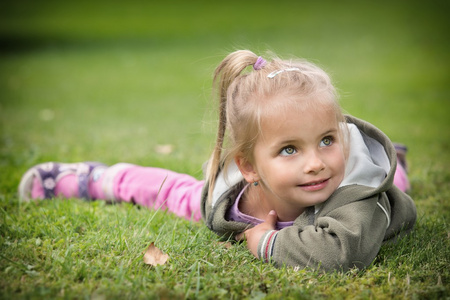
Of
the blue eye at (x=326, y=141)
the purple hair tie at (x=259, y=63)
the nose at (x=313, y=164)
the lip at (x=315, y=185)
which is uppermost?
the purple hair tie at (x=259, y=63)

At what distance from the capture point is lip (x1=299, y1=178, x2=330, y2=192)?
2328 millimetres

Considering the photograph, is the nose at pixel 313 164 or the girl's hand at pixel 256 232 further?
the girl's hand at pixel 256 232

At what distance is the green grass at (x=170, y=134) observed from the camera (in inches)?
81.5

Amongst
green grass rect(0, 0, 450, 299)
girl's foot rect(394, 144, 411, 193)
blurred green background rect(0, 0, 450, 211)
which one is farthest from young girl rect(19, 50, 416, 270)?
girl's foot rect(394, 144, 411, 193)

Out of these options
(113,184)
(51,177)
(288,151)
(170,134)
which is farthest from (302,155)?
(170,134)

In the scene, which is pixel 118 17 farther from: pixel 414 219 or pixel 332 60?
pixel 414 219

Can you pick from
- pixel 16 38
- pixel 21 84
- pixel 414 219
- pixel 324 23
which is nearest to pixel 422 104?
pixel 414 219

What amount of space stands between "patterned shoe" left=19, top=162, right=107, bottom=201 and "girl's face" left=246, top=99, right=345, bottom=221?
1.59 metres

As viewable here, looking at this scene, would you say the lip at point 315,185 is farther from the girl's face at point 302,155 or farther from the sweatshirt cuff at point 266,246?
the sweatshirt cuff at point 266,246

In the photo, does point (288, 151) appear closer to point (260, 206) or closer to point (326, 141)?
point (326, 141)

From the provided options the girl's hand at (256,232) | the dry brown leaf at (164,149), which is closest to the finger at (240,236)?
the girl's hand at (256,232)

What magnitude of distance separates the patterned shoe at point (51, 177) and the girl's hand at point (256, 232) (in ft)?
4.53

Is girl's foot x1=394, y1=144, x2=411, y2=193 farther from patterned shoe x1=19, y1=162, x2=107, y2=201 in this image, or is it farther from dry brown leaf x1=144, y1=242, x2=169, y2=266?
patterned shoe x1=19, y1=162, x2=107, y2=201

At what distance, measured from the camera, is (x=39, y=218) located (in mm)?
2826
